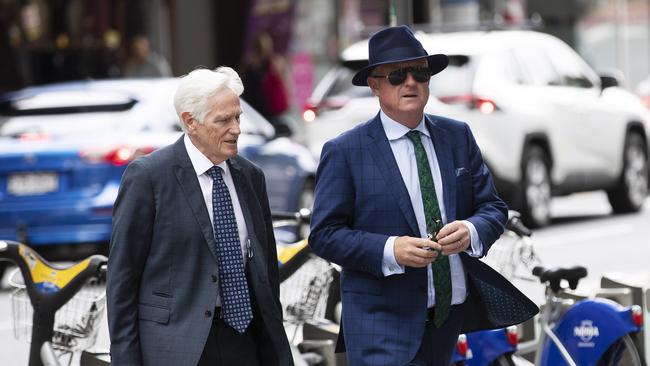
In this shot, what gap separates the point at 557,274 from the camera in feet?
20.5

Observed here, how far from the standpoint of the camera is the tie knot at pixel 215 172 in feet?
15.9

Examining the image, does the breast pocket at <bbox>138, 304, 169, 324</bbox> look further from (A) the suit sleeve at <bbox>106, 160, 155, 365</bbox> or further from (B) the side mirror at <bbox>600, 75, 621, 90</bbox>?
(B) the side mirror at <bbox>600, 75, 621, 90</bbox>

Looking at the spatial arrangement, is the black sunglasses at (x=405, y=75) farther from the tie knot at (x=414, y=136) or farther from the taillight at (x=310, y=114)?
the taillight at (x=310, y=114)

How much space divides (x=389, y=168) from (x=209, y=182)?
0.56m

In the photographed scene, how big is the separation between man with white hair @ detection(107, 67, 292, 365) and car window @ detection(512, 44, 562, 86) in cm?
1070

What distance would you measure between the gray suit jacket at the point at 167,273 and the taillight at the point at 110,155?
290 inches

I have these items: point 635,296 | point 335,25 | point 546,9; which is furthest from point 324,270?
point 546,9

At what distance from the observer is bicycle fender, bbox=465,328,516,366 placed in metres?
6.26

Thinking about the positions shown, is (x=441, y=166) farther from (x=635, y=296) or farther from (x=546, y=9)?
(x=546, y=9)

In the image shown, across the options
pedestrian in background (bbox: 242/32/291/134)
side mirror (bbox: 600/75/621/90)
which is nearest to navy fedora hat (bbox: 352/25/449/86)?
side mirror (bbox: 600/75/621/90)

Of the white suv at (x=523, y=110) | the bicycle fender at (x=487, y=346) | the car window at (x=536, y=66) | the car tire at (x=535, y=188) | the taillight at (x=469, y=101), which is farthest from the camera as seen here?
the car window at (x=536, y=66)

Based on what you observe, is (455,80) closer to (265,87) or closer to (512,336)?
(265,87)

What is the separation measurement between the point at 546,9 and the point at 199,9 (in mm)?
7791

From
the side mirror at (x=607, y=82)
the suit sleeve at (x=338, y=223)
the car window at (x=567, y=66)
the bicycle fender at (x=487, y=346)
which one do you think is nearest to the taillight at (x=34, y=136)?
the car window at (x=567, y=66)
